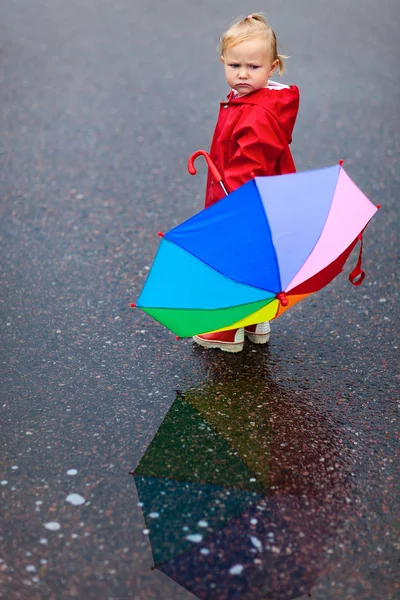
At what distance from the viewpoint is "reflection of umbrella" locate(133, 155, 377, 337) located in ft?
10.9

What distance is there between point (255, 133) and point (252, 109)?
0.12m

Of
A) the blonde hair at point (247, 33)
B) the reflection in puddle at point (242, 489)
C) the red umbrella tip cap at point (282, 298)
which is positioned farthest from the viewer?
the blonde hair at point (247, 33)

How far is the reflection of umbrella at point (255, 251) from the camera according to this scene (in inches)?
131

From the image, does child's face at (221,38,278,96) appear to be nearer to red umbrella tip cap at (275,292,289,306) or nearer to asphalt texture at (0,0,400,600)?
red umbrella tip cap at (275,292,289,306)

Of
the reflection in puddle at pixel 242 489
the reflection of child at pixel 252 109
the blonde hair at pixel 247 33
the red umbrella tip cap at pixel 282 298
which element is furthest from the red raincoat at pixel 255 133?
the reflection in puddle at pixel 242 489

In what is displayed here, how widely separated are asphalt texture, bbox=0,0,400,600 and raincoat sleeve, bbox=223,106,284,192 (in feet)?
3.12

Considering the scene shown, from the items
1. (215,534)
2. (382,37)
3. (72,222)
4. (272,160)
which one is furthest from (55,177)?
(382,37)

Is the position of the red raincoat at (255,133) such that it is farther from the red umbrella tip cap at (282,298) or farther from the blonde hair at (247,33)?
the red umbrella tip cap at (282,298)

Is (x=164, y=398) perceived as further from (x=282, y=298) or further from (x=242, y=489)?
(x=282, y=298)

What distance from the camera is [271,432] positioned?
3.61 m

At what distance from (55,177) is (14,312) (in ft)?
6.00

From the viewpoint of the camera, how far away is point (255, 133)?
11.8 ft

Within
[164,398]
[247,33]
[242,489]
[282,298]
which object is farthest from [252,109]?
[242,489]

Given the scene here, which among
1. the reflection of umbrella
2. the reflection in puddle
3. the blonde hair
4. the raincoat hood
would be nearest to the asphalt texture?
the reflection in puddle
